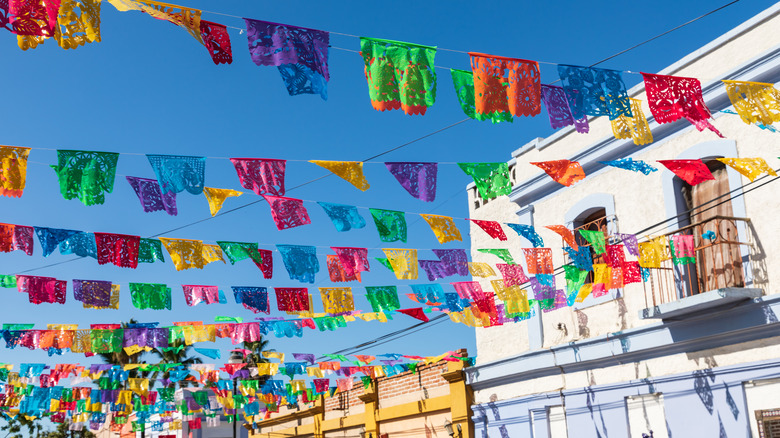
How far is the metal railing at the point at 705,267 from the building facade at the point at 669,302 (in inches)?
0.9

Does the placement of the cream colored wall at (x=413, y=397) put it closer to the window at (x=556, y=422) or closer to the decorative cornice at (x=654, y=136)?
the window at (x=556, y=422)

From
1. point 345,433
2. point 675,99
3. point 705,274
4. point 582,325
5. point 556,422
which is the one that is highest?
point 675,99

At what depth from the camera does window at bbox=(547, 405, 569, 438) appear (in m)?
13.0

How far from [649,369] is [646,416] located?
2.38 feet

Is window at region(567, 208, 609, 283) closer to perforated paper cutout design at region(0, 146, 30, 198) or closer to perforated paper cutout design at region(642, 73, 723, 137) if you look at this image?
perforated paper cutout design at region(642, 73, 723, 137)

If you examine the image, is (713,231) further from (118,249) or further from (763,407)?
(118,249)

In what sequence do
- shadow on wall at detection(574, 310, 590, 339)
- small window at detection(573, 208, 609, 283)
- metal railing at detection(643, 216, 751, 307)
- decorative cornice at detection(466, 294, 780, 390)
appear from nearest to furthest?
1. decorative cornice at detection(466, 294, 780, 390)
2. metal railing at detection(643, 216, 751, 307)
3. small window at detection(573, 208, 609, 283)
4. shadow on wall at detection(574, 310, 590, 339)

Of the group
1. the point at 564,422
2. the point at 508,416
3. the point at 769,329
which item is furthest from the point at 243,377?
the point at 769,329

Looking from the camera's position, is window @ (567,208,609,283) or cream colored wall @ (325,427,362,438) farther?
cream colored wall @ (325,427,362,438)

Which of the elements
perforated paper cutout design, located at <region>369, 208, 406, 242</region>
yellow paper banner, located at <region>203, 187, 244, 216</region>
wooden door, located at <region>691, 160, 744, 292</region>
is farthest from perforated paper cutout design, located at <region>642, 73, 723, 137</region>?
yellow paper banner, located at <region>203, 187, 244, 216</region>

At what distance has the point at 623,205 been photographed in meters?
12.4

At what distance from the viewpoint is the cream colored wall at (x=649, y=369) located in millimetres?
9953

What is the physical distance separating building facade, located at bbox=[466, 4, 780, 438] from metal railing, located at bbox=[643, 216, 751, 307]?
0.07 feet

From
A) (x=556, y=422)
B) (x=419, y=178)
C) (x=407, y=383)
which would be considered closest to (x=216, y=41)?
(x=419, y=178)
